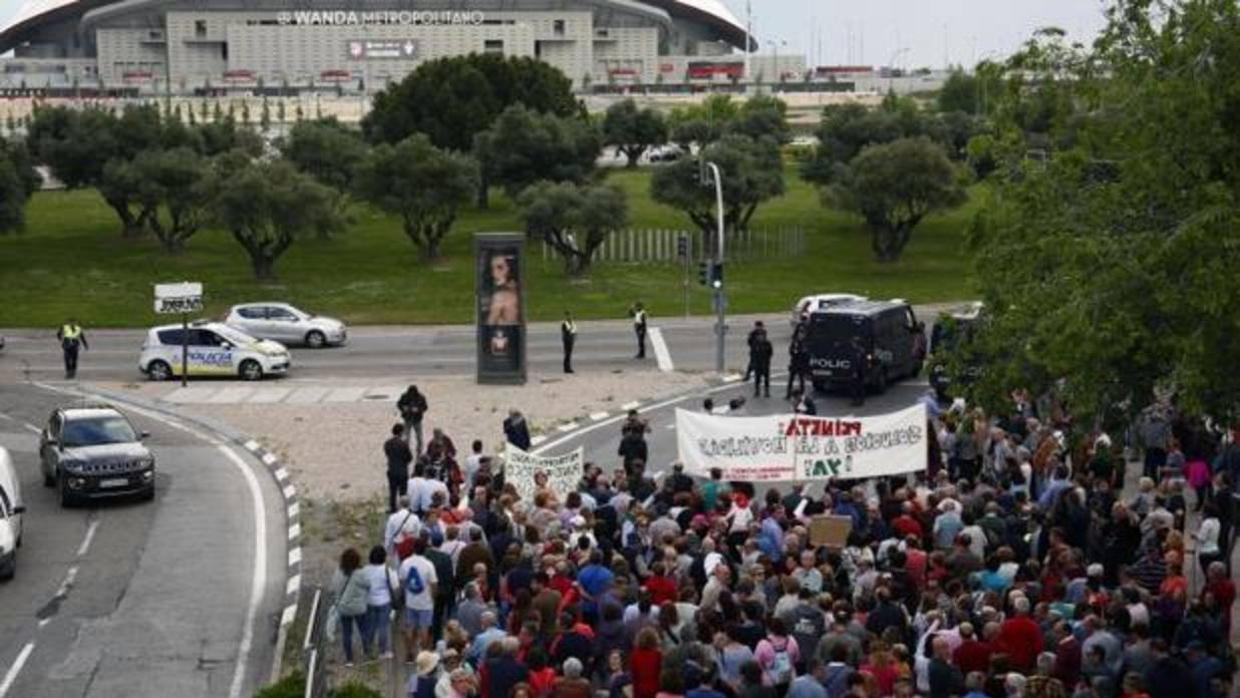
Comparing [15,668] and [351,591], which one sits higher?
[351,591]

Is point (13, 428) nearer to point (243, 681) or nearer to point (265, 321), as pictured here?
point (265, 321)

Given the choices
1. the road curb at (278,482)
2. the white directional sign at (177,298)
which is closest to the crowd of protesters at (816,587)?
the road curb at (278,482)

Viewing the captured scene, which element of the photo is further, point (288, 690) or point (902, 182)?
point (902, 182)

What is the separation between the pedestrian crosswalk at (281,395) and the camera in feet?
128

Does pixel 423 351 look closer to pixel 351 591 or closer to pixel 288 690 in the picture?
pixel 351 591

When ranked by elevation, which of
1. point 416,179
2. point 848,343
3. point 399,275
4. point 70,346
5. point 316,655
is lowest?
point 399,275

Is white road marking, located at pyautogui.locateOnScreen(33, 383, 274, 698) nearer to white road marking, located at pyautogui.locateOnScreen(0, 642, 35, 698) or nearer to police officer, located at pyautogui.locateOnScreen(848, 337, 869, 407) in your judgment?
white road marking, located at pyautogui.locateOnScreen(0, 642, 35, 698)

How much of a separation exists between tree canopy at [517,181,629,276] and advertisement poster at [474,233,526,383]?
69.4 feet

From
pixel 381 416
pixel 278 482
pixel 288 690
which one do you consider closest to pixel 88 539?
pixel 278 482

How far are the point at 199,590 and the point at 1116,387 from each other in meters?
11.4

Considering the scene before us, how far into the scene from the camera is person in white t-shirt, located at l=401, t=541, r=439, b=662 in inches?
723

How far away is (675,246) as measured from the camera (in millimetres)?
70812

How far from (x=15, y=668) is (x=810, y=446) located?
31.9ft

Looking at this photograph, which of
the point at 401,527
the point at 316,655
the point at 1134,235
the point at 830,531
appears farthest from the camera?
the point at 401,527
